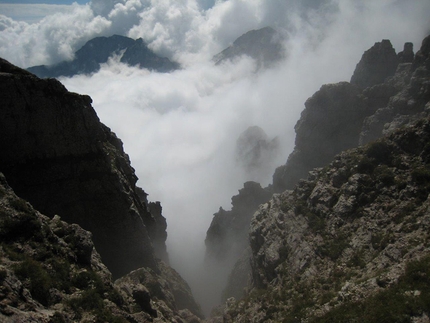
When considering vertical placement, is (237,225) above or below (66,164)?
above

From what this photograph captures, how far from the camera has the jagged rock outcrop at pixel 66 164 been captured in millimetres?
37188

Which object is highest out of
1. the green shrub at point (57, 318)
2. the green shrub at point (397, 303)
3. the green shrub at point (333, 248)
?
the green shrub at point (333, 248)

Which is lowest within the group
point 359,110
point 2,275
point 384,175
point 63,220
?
point 2,275

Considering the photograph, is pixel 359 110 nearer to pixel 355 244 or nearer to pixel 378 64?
pixel 378 64

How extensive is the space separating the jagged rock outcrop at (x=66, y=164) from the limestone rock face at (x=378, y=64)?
104 meters

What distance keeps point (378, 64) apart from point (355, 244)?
319 feet

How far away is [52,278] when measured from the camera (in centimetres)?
2305

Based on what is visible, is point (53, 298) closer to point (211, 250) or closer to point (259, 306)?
point (259, 306)

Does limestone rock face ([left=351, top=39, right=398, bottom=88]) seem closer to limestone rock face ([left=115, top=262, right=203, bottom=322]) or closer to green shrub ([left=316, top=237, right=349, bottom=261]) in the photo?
green shrub ([left=316, top=237, right=349, bottom=261])

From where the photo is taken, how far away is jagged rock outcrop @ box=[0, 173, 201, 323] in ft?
58.8

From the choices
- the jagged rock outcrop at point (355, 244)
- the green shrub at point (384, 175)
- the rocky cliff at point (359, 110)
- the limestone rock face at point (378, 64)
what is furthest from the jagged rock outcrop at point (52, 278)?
the limestone rock face at point (378, 64)

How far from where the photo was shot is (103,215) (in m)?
46.1

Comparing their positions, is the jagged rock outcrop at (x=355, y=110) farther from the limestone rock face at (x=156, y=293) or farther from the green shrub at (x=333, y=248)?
the limestone rock face at (x=156, y=293)

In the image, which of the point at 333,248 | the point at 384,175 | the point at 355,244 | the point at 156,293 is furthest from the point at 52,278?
the point at 384,175
